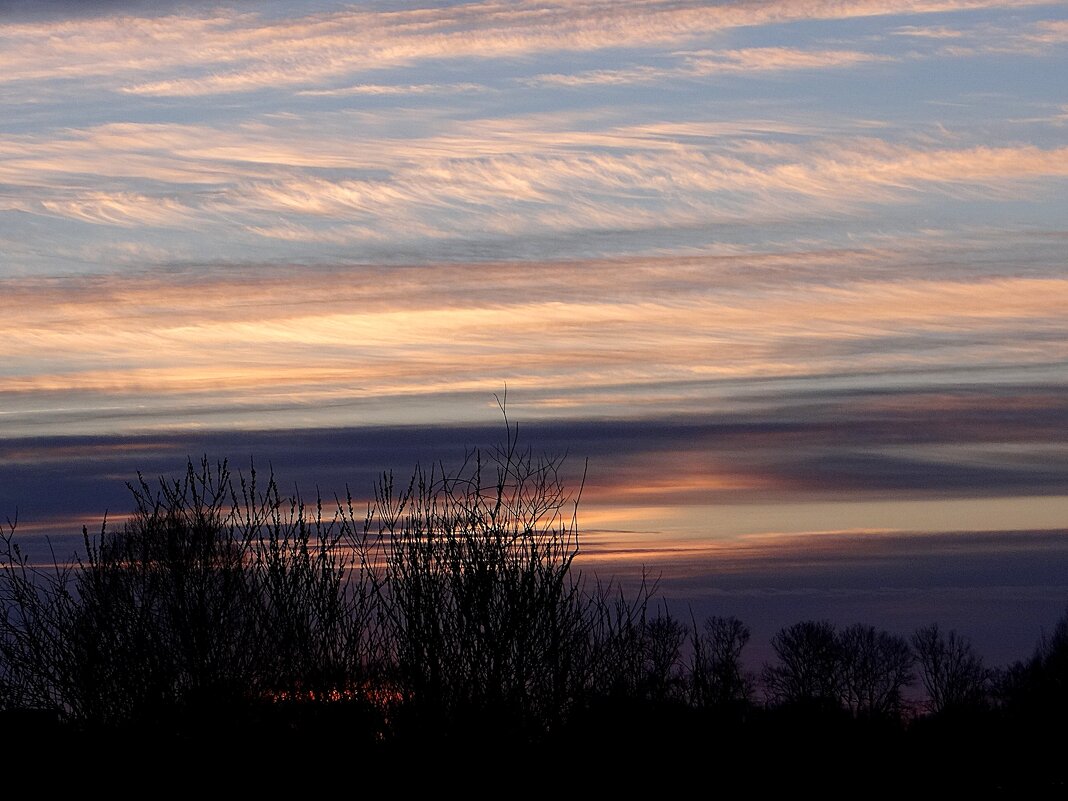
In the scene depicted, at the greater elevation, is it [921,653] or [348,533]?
[348,533]

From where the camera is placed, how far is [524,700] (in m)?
18.6

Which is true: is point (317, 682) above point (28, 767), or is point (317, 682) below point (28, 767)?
above

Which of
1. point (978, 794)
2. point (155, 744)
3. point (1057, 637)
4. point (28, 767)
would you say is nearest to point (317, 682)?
point (155, 744)

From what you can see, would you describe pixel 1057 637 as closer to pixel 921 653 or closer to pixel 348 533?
pixel 921 653

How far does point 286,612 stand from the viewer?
784 inches

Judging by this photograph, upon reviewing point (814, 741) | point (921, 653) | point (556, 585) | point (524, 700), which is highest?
point (556, 585)

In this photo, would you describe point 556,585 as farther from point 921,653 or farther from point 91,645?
point 921,653

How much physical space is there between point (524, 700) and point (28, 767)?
6.96 meters

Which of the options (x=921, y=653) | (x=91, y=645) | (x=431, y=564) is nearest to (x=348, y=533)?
(x=431, y=564)

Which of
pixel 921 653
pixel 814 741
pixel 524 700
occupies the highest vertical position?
pixel 524 700

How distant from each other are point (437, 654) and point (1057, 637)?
61.2 metres

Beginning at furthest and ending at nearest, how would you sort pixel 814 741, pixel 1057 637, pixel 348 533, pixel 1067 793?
pixel 1057 637
pixel 814 741
pixel 348 533
pixel 1067 793

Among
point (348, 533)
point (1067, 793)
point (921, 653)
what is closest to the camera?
point (1067, 793)

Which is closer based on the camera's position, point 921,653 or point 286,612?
point 286,612
